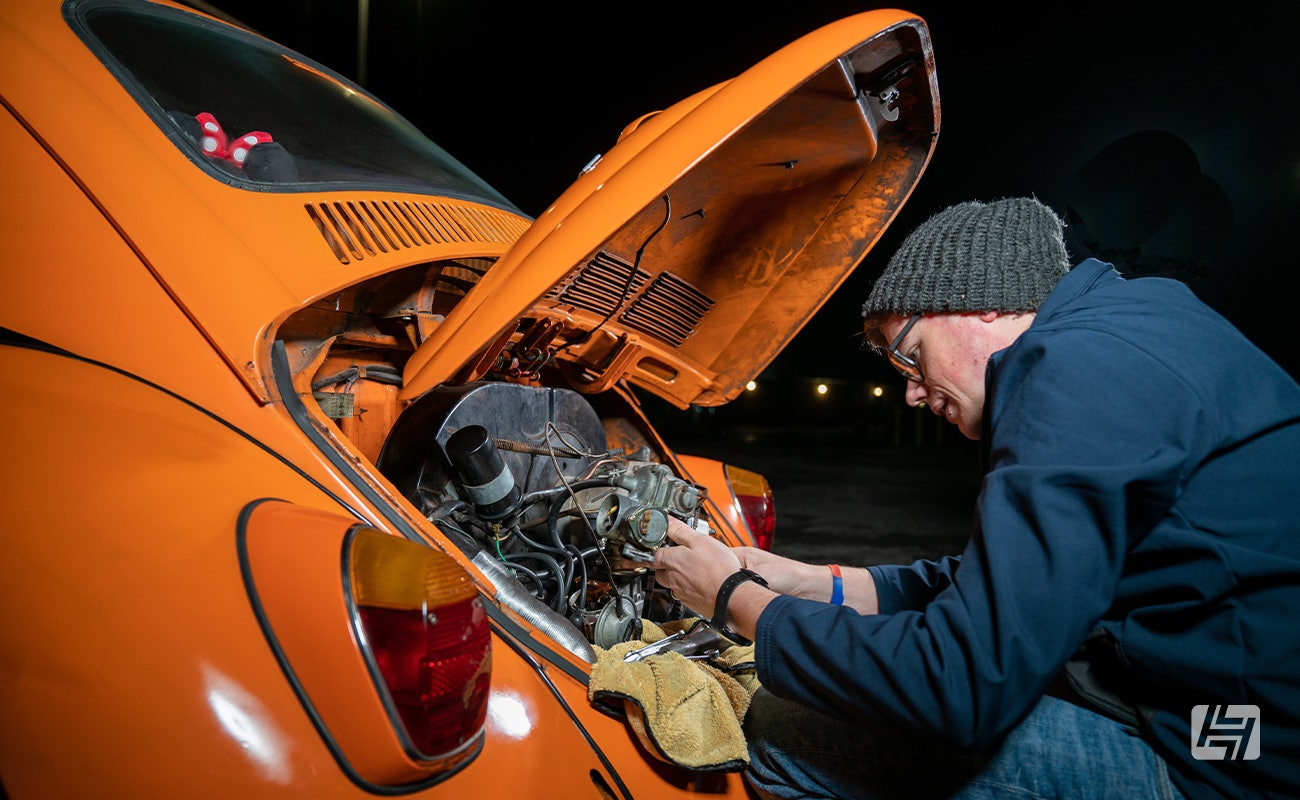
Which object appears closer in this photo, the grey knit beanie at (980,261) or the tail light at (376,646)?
the tail light at (376,646)

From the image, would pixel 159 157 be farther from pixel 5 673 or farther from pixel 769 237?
pixel 769 237

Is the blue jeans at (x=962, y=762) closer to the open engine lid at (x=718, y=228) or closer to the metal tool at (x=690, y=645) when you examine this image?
the metal tool at (x=690, y=645)

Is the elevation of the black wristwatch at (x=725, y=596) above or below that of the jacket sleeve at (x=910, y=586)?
above

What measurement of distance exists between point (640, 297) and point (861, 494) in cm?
638

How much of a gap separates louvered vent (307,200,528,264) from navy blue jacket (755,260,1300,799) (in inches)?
49.5

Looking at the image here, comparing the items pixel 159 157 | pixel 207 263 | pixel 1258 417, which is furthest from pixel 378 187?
pixel 1258 417

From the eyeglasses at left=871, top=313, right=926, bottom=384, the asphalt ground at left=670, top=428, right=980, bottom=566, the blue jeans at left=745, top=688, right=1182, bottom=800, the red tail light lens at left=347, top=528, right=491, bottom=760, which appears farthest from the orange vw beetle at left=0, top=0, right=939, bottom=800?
the asphalt ground at left=670, top=428, right=980, bottom=566

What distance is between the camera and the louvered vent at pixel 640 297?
2092 millimetres

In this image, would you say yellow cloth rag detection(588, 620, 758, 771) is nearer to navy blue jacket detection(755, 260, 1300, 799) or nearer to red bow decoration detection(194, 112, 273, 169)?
navy blue jacket detection(755, 260, 1300, 799)

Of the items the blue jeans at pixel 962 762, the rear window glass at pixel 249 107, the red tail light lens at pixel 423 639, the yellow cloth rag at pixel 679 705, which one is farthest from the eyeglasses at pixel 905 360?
the rear window glass at pixel 249 107

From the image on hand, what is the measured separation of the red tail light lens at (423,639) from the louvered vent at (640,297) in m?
1.13

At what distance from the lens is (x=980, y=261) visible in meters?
1.32

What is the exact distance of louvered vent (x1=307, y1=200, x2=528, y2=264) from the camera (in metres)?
1.58

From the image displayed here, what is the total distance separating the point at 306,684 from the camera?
93cm
